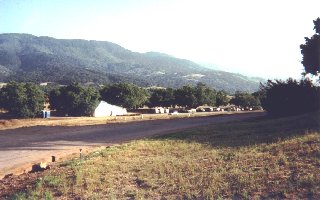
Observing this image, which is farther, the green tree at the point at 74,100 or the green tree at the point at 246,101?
the green tree at the point at 246,101

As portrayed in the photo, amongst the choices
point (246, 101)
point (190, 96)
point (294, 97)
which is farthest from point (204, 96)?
point (294, 97)

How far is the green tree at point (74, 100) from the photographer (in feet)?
249

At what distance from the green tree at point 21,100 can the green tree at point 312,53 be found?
49406mm

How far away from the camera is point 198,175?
14156 millimetres

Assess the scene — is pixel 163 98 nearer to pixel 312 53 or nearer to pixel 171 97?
pixel 171 97

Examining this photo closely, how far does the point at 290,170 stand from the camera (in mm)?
13250

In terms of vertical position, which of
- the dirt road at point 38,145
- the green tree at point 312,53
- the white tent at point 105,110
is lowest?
the dirt road at point 38,145

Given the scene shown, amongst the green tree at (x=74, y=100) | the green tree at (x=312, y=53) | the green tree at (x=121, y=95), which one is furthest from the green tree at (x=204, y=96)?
the green tree at (x=312, y=53)

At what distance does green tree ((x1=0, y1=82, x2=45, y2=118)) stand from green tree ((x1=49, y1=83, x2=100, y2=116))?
23.6ft

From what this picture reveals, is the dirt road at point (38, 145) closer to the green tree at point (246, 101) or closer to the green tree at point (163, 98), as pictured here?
the green tree at point (163, 98)

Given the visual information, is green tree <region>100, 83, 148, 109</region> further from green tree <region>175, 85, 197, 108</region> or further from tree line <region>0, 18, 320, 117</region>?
green tree <region>175, 85, 197, 108</region>

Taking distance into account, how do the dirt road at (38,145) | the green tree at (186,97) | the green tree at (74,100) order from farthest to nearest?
the green tree at (186,97)
the green tree at (74,100)
the dirt road at (38,145)

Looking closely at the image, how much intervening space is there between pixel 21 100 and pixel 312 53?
50815mm

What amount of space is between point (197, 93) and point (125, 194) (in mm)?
95025
